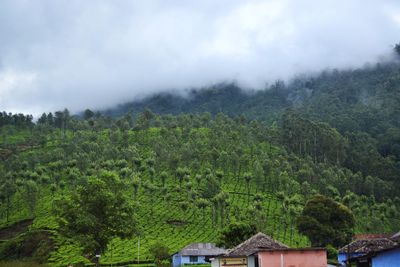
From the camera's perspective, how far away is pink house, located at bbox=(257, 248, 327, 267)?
41.6 meters

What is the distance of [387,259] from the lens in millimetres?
33969

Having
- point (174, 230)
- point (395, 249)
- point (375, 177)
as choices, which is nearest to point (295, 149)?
point (375, 177)

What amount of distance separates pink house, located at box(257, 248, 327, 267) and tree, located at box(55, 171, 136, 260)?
18.4m

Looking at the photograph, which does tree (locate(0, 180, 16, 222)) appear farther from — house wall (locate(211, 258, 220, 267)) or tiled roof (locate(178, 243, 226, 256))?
house wall (locate(211, 258, 220, 267))

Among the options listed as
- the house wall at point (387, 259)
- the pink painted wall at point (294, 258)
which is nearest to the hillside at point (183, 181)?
the pink painted wall at point (294, 258)

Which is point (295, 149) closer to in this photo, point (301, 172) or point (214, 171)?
point (301, 172)

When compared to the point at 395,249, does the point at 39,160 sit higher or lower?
higher

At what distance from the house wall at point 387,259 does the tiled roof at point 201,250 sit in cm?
3982

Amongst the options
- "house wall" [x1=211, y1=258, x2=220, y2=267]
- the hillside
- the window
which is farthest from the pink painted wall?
the window

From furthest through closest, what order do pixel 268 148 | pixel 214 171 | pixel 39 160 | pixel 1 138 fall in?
pixel 1 138 < pixel 268 148 < pixel 39 160 < pixel 214 171

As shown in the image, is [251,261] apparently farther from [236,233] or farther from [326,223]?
[326,223]

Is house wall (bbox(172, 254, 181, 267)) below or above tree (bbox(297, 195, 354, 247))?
below

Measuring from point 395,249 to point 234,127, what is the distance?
374 feet

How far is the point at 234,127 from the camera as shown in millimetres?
145625
